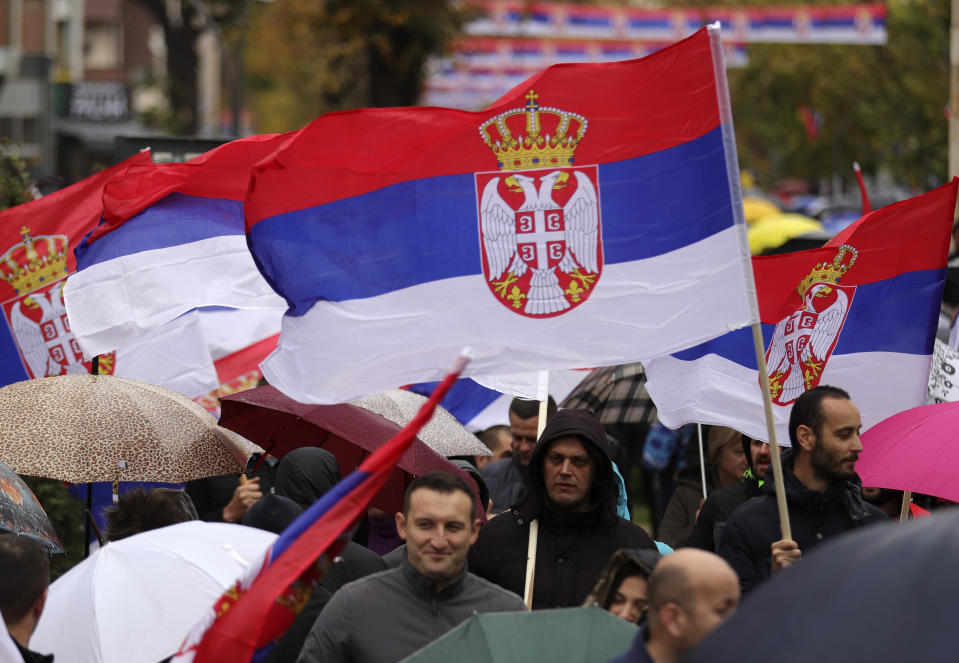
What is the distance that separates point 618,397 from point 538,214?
11.4ft

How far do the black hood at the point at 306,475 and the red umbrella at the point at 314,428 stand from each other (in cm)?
30

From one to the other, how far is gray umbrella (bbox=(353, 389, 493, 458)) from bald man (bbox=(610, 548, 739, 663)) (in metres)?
3.46

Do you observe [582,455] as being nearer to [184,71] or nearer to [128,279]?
[128,279]

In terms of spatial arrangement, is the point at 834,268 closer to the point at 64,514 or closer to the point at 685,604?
the point at 685,604

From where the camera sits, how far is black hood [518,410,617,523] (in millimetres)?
5891

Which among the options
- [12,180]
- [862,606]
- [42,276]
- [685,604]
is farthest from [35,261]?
[862,606]

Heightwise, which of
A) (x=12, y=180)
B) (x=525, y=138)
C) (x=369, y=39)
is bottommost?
(x=525, y=138)

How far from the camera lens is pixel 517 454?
8.11m

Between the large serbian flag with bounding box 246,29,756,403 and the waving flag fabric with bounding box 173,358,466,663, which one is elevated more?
the large serbian flag with bounding box 246,29,756,403

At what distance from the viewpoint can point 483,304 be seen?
5621 millimetres

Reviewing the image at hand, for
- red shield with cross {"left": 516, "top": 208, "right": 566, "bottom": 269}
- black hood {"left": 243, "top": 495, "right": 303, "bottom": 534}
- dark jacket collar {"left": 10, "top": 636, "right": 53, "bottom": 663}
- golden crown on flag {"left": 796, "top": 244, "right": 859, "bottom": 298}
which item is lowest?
dark jacket collar {"left": 10, "top": 636, "right": 53, "bottom": 663}

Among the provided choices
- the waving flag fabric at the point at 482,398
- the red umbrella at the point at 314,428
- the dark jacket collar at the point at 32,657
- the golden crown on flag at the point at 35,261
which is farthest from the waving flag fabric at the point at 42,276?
the dark jacket collar at the point at 32,657

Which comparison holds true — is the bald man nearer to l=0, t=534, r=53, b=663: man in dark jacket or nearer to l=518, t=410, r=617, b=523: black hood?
l=0, t=534, r=53, b=663: man in dark jacket

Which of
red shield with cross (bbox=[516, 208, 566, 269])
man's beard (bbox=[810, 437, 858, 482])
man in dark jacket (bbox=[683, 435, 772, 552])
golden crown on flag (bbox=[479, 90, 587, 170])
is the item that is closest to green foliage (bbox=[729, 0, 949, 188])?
man in dark jacket (bbox=[683, 435, 772, 552])
